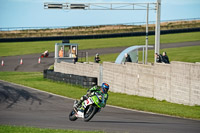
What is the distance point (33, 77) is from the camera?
3647 cm

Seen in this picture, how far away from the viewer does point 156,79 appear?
892 inches

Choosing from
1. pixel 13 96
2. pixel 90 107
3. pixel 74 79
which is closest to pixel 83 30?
pixel 74 79

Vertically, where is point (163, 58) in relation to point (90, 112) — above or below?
above

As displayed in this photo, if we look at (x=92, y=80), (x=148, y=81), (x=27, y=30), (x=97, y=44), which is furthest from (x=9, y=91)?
(x=27, y=30)

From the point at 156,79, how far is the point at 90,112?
9464 mm

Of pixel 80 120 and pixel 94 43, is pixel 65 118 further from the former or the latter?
pixel 94 43

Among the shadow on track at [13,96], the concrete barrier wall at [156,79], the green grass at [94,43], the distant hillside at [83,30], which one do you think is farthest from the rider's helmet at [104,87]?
the distant hillside at [83,30]

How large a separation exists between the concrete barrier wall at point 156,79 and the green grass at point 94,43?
2886cm

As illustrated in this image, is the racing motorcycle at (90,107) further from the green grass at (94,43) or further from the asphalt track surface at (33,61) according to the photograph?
the green grass at (94,43)

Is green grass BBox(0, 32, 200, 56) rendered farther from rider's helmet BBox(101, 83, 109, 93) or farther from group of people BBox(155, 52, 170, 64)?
rider's helmet BBox(101, 83, 109, 93)

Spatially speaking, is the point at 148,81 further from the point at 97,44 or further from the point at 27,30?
the point at 27,30

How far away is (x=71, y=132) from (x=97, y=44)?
166 feet

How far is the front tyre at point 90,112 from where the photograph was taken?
44.7 ft

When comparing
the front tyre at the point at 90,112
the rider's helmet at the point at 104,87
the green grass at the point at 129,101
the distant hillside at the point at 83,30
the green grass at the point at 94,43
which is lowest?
the green grass at the point at 129,101
